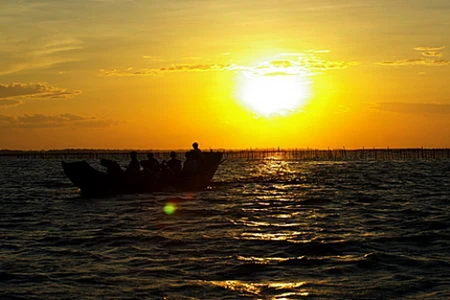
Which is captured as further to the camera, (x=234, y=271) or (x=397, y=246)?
(x=397, y=246)

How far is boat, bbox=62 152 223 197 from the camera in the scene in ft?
101

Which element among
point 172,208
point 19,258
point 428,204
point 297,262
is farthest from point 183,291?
point 428,204

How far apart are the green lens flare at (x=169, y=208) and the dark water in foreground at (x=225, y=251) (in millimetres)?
272

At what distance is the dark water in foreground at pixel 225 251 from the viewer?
11727mm

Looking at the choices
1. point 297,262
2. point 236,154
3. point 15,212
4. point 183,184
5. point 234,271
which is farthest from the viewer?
point 236,154

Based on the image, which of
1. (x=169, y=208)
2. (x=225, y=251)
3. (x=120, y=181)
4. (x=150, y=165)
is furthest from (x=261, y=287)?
(x=150, y=165)

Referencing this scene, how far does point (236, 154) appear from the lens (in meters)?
160

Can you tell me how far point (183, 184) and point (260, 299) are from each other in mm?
23025

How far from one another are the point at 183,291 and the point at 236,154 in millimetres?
148015

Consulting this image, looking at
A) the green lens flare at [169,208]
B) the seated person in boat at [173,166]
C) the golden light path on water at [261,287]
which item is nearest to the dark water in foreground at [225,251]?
the golden light path on water at [261,287]

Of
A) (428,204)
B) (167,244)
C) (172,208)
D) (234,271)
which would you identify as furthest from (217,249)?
(428,204)

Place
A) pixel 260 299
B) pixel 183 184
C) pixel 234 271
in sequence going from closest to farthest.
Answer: pixel 260 299
pixel 234 271
pixel 183 184

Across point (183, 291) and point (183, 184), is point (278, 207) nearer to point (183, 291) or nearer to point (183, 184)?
point (183, 184)

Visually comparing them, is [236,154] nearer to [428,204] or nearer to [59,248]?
[428,204]
